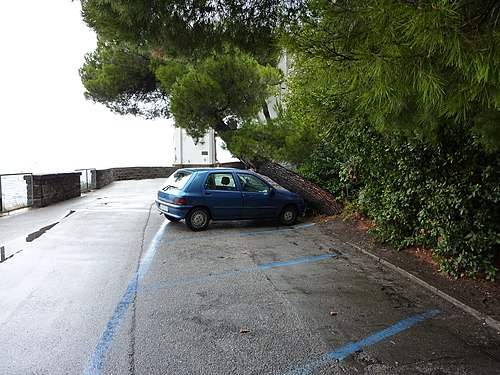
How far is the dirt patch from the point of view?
14.5ft

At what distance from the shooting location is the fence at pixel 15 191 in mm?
10789

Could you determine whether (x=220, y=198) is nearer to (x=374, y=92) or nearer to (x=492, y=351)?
(x=492, y=351)

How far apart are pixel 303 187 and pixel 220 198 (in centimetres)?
322

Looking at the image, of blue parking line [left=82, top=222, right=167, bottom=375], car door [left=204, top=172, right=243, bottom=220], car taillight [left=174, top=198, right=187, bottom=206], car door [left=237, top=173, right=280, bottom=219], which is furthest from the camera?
car door [left=237, top=173, right=280, bottom=219]

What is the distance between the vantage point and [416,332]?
12.1 feet

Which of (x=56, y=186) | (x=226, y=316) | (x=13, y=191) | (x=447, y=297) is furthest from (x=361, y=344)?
(x=56, y=186)

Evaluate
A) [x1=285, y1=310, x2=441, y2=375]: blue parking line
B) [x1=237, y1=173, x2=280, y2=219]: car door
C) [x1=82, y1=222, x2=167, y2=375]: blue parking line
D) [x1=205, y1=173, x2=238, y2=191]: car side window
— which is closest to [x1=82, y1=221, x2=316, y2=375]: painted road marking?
[x1=82, y1=222, x2=167, y2=375]: blue parking line

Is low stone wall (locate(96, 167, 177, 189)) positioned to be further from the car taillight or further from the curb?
the curb

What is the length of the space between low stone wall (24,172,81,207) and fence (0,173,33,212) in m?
0.03

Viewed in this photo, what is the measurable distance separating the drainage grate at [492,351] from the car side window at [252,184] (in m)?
6.40

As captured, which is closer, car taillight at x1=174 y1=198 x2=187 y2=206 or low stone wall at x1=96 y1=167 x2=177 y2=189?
car taillight at x1=174 y1=198 x2=187 y2=206

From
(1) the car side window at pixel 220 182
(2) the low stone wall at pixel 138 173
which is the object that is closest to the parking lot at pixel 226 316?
(1) the car side window at pixel 220 182

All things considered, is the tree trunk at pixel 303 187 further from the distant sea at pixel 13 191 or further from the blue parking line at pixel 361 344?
the distant sea at pixel 13 191

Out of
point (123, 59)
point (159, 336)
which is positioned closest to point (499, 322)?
point (159, 336)
